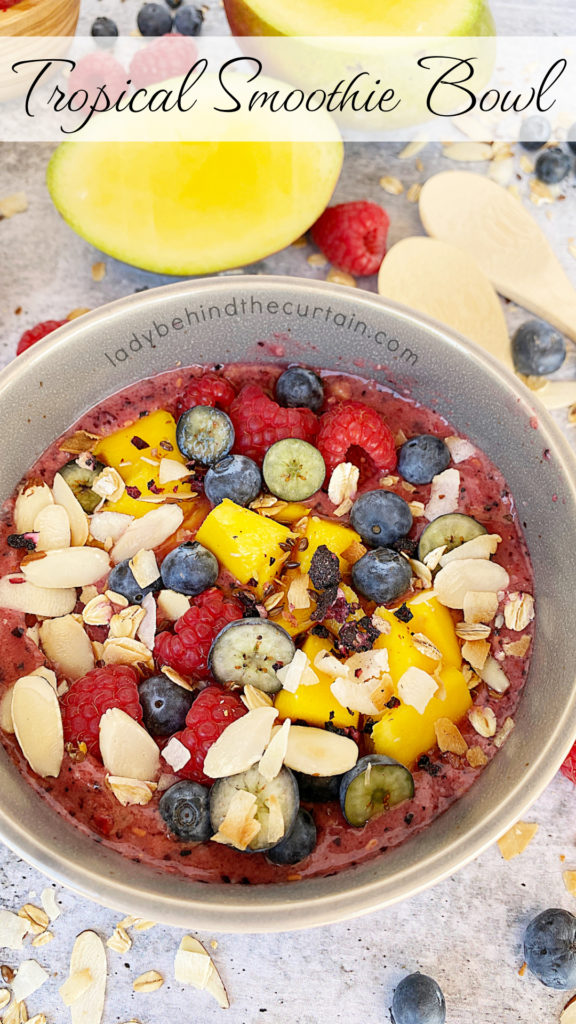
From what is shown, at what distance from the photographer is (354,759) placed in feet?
3.37

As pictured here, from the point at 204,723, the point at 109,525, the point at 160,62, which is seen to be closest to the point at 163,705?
the point at 204,723

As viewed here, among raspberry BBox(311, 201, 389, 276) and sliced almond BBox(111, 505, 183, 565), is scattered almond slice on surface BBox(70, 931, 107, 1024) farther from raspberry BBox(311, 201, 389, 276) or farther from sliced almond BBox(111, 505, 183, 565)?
raspberry BBox(311, 201, 389, 276)

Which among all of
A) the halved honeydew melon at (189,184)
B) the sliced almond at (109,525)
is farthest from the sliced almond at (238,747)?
the halved honeydew melon at (189,184)

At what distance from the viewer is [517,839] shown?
4.17 ft

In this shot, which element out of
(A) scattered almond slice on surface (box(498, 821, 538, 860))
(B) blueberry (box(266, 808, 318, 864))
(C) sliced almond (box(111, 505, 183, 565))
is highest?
(C) sliced almond (box(111, 505, 183, 565))

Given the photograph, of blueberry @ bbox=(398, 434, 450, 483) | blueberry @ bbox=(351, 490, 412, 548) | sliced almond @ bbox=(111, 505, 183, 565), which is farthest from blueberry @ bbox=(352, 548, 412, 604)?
sliced almond @ bbox=(111, 505, 183, 565)

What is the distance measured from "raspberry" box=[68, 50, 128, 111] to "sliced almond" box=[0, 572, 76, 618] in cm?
101

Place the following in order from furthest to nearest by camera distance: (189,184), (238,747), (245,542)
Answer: (189,184)
(245,542)
(238,747)

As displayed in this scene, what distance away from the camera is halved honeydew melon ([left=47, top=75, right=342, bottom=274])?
4.64ft

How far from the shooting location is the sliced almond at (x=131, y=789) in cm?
104

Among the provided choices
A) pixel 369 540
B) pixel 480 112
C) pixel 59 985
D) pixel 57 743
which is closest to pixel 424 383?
pixel 369 540

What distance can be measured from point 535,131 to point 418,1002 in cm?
158

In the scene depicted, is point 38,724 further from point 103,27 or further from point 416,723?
point 103,27

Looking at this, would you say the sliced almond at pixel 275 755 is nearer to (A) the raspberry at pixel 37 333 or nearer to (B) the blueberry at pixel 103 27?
(A) the raspberry at pixel 37 333
